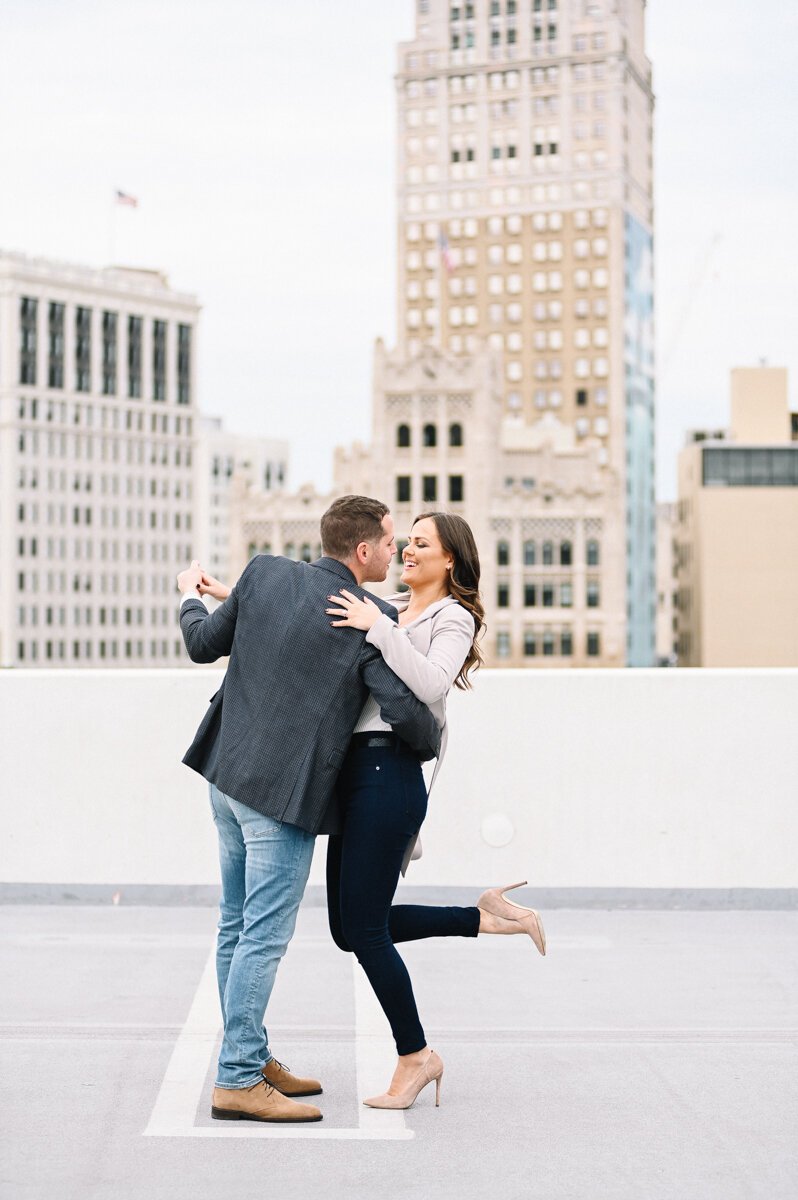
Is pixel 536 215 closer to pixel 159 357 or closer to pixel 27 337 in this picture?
pixel 159 357

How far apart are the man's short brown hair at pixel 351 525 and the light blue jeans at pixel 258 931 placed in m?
0.72

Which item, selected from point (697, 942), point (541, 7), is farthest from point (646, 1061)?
point (541, 7)

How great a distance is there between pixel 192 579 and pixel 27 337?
139 m

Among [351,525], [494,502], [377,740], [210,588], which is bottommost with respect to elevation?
[377,740]

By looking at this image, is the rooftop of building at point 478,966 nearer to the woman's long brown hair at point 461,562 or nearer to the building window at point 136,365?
the woman's long brown hair at point 461,562

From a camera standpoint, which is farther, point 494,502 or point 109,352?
point 109,352

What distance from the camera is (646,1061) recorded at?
4.74 metres

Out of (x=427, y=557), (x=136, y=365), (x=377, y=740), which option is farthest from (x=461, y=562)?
(x=136, y=365)

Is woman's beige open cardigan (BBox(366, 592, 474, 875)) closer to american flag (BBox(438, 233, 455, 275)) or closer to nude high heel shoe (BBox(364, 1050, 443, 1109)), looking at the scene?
nude high heel shoe (BBox(364, 1050, 443, 1109))

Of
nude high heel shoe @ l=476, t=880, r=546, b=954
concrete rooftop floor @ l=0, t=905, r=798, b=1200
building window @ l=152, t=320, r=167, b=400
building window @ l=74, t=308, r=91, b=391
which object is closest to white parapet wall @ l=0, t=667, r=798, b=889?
concrete rooftop floor @ l=0, t=905, r=798, b=1200

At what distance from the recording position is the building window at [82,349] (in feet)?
464

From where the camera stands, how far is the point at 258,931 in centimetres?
423

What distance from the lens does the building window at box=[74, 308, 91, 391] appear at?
14138 centimetres

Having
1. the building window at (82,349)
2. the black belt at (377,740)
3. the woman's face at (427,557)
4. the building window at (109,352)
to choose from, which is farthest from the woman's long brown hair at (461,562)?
the building window at (109,352)
